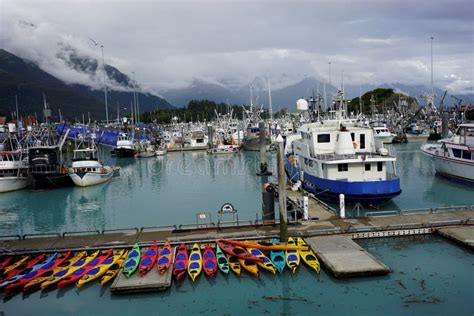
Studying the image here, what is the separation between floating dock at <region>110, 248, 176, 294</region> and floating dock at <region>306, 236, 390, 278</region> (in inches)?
277

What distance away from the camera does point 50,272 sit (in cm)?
1711

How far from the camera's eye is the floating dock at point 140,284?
15656mm

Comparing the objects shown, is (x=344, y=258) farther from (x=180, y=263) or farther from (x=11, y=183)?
(x=11, y=183)

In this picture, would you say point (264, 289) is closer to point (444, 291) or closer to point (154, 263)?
point (154, 263)

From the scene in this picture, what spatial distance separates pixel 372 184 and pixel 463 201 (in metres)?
12.2

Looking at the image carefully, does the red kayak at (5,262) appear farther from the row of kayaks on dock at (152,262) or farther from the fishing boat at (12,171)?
the fishing boat at (12,171)

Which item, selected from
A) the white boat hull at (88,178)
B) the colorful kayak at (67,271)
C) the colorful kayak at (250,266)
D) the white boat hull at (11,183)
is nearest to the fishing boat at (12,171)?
the white boat hull at (11,183)

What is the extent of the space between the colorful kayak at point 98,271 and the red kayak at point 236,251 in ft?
16.0

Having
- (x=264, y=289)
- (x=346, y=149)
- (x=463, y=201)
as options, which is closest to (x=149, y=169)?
(x=346, y=149)

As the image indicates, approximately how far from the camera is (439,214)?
2278cm

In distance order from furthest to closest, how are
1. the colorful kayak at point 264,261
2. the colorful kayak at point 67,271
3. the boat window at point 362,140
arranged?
the boat window at point 362,140
the colorful kayak at point 264,261
the colorful kayak at point 67,271

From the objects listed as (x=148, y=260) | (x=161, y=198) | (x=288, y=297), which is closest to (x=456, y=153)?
(x=161, y=198)

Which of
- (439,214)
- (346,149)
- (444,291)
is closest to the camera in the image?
(444,291)

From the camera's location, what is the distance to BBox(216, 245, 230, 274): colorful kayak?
1702cm
